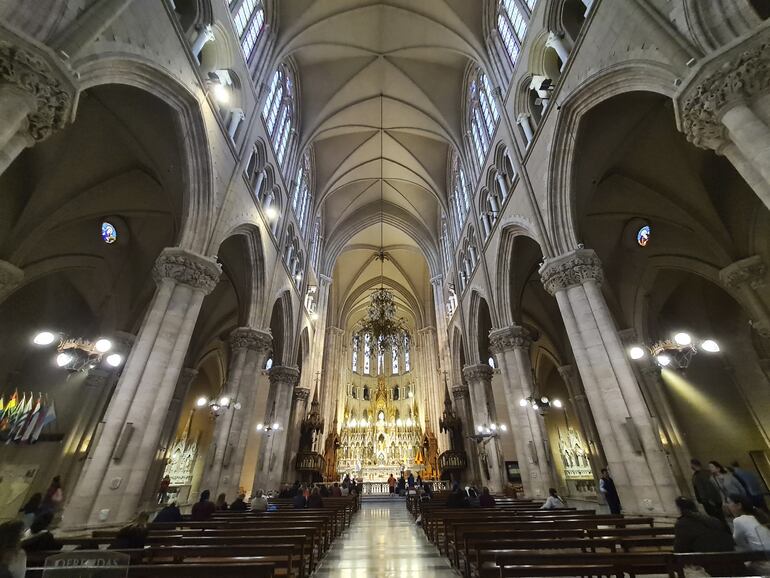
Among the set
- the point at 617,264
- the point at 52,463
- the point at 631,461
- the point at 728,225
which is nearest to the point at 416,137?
the point at 617,264

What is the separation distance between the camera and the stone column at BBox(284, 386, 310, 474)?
19922 millimetres

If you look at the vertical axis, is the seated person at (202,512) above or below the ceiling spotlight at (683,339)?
below

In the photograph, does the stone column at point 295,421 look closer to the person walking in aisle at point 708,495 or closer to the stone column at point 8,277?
the stone column at point 8,277

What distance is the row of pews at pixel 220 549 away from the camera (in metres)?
2.90

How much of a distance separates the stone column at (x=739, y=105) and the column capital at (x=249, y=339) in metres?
13.0

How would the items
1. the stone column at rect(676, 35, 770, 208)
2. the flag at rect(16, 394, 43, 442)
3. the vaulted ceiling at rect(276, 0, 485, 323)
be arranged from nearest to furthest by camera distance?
the stone column at rect(676, 35, 770, 208) → the flag at rect(16, 394, 43, 442) → the vaulted ceiling at rect(276, 0, 485, 323)

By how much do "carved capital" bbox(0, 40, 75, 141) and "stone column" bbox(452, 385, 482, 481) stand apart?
19745 millimetres

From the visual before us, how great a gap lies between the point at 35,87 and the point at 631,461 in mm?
11708

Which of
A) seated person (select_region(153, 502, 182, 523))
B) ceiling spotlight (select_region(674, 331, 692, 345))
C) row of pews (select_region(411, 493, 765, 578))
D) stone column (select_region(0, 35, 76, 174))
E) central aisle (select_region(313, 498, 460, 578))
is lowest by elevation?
central aisle (select_region(313, 498, 460, 578))

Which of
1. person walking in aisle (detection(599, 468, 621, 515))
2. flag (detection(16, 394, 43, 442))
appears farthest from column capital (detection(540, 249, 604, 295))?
flag (detection(16, 394, 43, 442))

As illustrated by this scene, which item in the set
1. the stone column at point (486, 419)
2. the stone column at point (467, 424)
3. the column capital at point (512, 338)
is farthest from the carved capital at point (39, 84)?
the stone column at point (467, 424)

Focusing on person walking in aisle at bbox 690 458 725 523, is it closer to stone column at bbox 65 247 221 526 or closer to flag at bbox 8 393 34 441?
stone column at bbox 65 247 221 526

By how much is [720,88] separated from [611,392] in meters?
5.87

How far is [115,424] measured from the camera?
24.1ft
